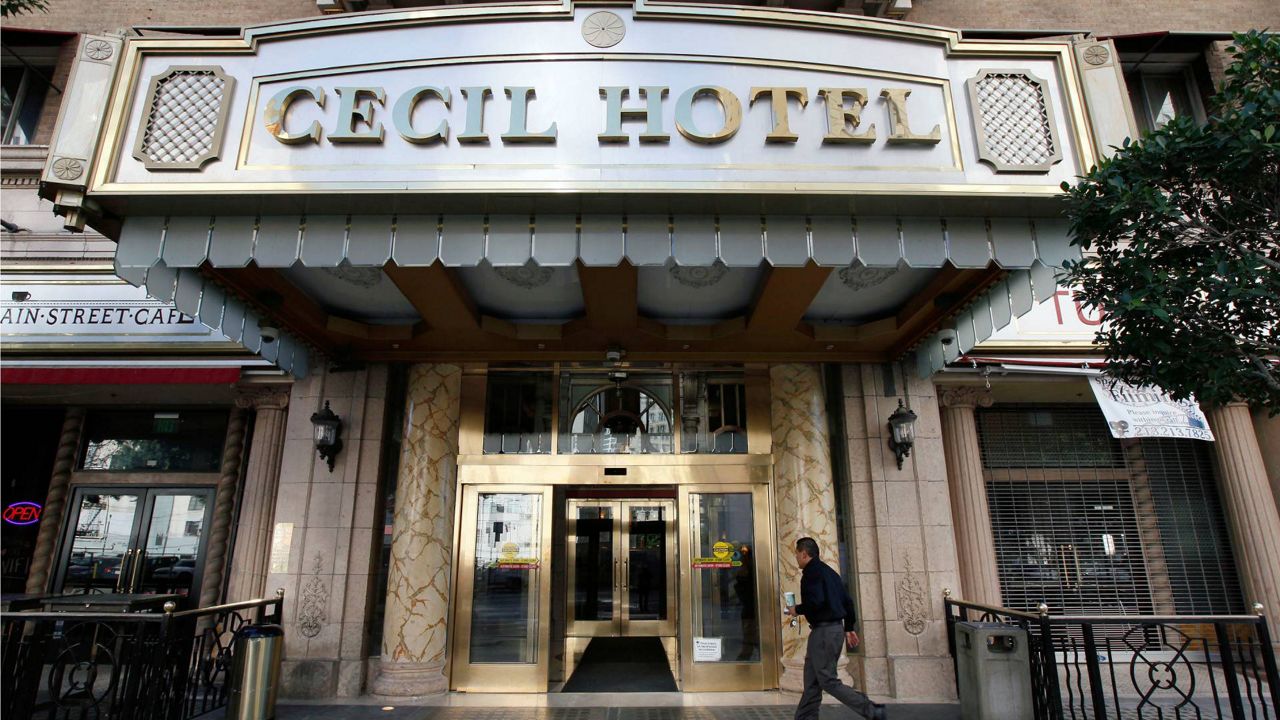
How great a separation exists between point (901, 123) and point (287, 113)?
531 cm

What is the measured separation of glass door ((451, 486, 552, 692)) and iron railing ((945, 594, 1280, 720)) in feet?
16.4

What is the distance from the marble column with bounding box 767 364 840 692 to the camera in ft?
26.4

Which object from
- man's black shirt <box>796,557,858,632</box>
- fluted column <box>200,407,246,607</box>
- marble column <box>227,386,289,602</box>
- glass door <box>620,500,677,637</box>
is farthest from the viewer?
glass door <box>620,500,677,637</box>

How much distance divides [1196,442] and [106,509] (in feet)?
53.9

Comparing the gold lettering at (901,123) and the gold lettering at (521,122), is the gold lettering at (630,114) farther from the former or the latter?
the gold lettering at (901,123)

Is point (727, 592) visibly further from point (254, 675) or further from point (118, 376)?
point (118, 376)

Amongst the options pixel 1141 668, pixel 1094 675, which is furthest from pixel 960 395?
pixel 1141 668

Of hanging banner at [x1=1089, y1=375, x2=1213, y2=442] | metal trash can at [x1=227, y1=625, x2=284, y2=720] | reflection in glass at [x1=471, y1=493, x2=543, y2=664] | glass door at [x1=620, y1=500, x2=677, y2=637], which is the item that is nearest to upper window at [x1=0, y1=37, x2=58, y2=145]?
metal trash can at [x1=227, y1=625, x2=284, y2=720]

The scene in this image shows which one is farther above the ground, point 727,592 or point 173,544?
point 173,544

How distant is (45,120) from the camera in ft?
34.6

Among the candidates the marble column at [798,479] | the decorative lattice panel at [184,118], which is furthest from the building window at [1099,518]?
the decorative lattice panel at [184,118]

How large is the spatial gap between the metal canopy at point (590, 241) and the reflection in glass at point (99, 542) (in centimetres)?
640

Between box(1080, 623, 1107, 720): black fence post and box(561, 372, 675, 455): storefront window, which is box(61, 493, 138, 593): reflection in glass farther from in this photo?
box(1080, 623, 1107, 720): black fence post

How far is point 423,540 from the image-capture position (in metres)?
8.16
